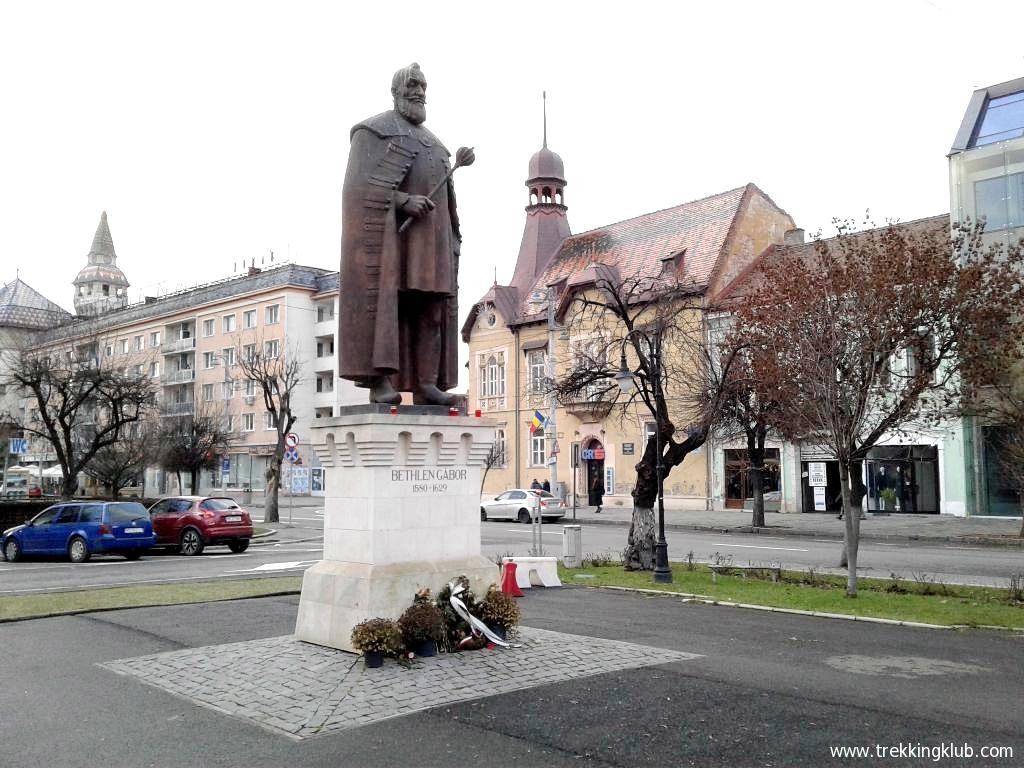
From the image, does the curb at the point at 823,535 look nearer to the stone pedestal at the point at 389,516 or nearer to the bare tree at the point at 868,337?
the bare tree at the point at 868,337

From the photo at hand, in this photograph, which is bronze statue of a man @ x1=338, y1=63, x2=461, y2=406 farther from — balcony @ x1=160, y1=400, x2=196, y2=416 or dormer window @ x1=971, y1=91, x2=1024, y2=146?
balcony @ x1=160, y1=400, x2=196, y2=416


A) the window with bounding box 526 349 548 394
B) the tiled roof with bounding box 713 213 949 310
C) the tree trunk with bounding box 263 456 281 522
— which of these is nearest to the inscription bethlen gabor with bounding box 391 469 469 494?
the tiled roof with bounding box 713 213 949 310

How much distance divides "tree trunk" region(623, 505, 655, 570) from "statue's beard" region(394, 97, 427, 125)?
9.82 m

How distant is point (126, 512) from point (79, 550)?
145 cm

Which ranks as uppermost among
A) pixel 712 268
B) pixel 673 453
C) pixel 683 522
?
pixel 712 268

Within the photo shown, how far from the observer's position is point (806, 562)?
20.0m

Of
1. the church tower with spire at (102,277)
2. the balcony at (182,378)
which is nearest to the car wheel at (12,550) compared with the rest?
the balcony at (182,378)

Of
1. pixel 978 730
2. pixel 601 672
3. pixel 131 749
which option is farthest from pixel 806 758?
pixel 131 749

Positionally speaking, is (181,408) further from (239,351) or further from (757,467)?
(757,467)

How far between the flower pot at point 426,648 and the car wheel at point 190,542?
17852 millimetres

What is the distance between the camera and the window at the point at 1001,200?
31.3 m

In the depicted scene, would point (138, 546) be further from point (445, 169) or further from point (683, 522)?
point (683, 522)

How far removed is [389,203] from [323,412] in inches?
2289

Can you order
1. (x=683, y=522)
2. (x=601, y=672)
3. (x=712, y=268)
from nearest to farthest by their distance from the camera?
(x=601, y=672) < (x=683, y=522) < (x=712, y=268)
